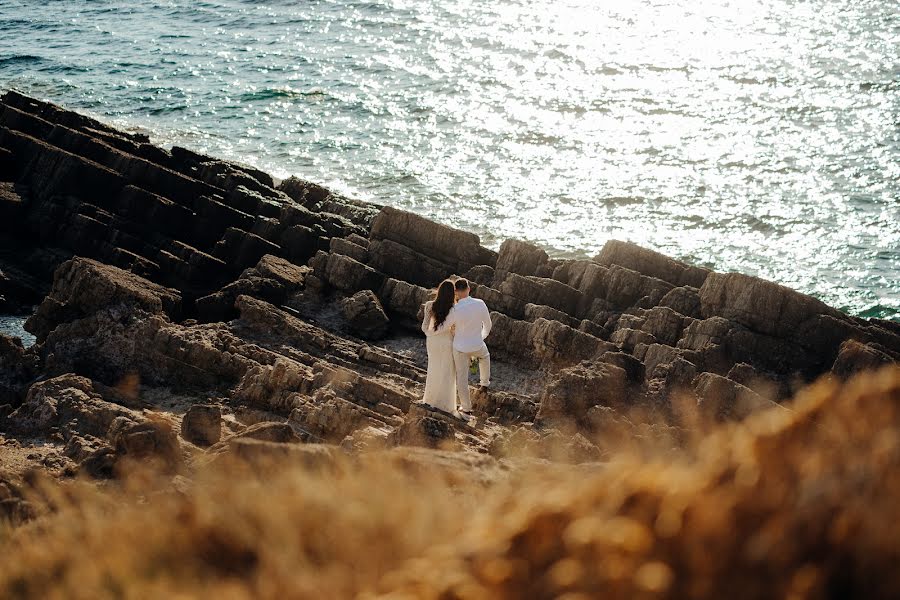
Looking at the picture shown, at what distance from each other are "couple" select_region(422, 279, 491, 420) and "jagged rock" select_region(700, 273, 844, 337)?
152 inches

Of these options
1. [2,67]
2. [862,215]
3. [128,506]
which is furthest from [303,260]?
[2,67]

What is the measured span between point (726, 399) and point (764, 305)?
239 cm

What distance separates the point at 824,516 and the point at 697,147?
33.0 metres

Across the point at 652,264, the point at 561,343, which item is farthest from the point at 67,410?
the point at 652,264

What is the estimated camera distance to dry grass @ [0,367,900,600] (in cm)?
508

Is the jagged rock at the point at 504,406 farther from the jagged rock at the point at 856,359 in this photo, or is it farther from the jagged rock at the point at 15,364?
the jagged rock at the point at 15,364

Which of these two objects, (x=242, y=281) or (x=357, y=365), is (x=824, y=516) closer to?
(x=357, y=365)


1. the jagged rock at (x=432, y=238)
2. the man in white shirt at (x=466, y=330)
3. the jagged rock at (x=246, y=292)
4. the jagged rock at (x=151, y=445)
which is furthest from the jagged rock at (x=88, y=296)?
the jagged rock at (x=151, y=445)

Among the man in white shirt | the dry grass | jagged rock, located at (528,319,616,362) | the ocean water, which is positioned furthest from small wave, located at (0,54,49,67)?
the dry grass

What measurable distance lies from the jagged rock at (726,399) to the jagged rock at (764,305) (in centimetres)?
199

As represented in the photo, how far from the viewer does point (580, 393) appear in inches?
519

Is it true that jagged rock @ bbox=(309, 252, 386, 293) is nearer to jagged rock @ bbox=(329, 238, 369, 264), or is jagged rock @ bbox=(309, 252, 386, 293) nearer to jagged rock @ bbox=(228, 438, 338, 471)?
jagged rock @ bbox=(329, 238, 369, 264)

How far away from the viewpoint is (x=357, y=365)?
1526 centimetres

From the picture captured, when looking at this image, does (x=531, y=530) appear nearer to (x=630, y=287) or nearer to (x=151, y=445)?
(x=151, y=445)
